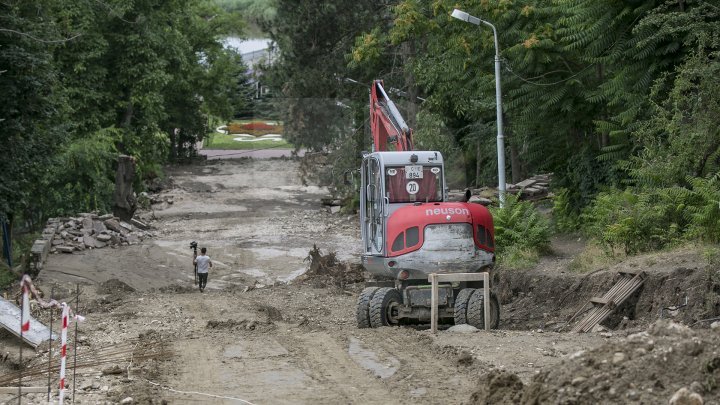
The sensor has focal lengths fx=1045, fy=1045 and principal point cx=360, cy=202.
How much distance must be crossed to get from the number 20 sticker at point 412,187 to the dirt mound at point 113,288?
10.8 m

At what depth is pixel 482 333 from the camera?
1725 cm

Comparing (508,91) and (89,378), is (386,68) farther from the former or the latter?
(89,378)

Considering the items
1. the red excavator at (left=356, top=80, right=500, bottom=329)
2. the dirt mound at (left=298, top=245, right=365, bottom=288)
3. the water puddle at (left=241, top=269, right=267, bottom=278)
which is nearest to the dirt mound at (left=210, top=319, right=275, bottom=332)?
the red excavator at (left=356, top=80, right=500, bottom=329)

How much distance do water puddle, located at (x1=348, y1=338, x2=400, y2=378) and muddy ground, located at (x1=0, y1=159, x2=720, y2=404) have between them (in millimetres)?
29

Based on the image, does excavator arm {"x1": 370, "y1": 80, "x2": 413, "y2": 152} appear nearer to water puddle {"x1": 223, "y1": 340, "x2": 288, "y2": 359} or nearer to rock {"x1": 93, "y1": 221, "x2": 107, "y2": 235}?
water puddle {"x1": 223, "y1": 340, "x2": 288, "y2": 359}

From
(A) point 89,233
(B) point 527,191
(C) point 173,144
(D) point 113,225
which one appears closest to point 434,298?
(B) point 527,191

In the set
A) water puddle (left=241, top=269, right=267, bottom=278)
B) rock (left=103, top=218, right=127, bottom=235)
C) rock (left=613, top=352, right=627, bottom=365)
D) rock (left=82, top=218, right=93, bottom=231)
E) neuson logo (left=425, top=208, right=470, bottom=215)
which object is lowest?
water puddle (left=241, top=269, right=267, bottom=278)

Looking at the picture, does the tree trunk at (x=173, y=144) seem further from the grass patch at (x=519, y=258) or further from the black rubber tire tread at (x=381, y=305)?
the black rubber tire tread at (x=381, y=305)

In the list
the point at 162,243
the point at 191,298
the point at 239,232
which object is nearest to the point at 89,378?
the point at 191,298

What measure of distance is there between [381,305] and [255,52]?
8632 centimetres

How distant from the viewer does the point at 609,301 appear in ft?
63.5

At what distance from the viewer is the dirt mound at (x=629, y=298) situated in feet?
58.7

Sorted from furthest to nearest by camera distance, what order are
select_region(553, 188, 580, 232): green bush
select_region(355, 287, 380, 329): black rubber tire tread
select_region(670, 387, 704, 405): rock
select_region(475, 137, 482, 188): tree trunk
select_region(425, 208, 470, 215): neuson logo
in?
select_region(475, 137, 482, 188): tree trunk → select_region(553, 188, 580, 232): green bush → select_region(425, 208, 470, 215): neuson logo → select_region(355, 287, 380, 329): black rubber tire tread → select_region(670, 387, 704, 405): rock

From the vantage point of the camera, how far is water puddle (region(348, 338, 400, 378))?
566 inches
